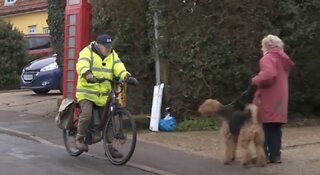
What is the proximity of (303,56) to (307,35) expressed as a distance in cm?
56

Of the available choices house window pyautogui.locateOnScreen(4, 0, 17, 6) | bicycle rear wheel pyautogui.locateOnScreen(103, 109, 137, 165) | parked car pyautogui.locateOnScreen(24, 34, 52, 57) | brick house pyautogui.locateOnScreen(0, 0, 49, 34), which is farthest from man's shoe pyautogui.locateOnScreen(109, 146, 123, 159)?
house window pyautogui.locateOnScreen(4, 0, 17, 6)

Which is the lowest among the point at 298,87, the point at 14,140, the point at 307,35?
the point at 14,140

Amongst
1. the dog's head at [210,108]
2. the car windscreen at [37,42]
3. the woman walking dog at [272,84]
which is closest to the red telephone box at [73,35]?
the dog's head at [210,108]

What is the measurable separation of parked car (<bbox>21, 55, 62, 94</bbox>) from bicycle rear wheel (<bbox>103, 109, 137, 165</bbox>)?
9663 millimetres

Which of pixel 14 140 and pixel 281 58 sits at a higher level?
pixel 281 58

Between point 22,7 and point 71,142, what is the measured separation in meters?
25.3

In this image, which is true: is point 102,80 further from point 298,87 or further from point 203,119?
point 298,87

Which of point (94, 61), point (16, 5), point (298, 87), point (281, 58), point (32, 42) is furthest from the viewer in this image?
point (16, 5)

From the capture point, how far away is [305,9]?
11.8 m

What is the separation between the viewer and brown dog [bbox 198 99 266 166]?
8.40 metres

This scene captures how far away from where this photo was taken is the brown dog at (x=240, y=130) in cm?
840

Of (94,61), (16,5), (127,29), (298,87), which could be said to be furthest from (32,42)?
(94,61)

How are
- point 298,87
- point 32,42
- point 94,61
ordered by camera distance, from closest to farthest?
1. point 94,61
2. point 298,87
3. point 32,42

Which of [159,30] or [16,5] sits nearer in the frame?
[159,30]
